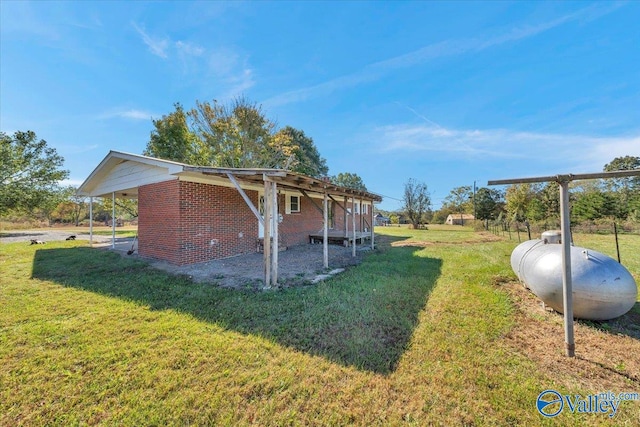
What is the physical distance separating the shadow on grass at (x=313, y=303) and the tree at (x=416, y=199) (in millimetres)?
23669

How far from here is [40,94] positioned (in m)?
9.07

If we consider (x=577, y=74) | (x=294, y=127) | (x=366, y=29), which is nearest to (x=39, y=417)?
(x=366, y=29)

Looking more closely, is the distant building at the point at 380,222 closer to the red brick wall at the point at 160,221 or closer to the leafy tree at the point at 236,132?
the leafy tree at the point at 236,132

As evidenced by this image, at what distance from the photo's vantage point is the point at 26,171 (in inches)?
763

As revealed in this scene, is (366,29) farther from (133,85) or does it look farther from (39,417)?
(39,417)

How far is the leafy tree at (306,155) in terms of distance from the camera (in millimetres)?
27172

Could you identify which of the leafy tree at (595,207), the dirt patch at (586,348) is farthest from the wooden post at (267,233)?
the leafy tree at (595,207)

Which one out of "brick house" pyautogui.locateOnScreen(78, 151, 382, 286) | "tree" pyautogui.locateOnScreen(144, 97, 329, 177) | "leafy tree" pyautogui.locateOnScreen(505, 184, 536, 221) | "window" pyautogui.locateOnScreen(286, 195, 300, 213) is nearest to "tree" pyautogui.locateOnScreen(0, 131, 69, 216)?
"tree" pyautogui.locateOnScreen(144, 97, 329, 177)

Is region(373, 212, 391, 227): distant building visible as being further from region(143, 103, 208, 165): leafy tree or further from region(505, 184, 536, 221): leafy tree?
region(143, 103, 208, 165): leafy tree

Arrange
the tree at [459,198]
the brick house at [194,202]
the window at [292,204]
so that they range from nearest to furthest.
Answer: the brick house at [194,202], the window at [292,204], the tree at [459,198]

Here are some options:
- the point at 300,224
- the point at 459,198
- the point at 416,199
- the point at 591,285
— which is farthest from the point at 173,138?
the point at 459,198

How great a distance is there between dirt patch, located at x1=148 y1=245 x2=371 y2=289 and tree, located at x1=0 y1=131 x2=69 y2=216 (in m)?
20.9

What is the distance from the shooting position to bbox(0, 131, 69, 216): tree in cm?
1789

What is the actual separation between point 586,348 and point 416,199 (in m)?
27.8
